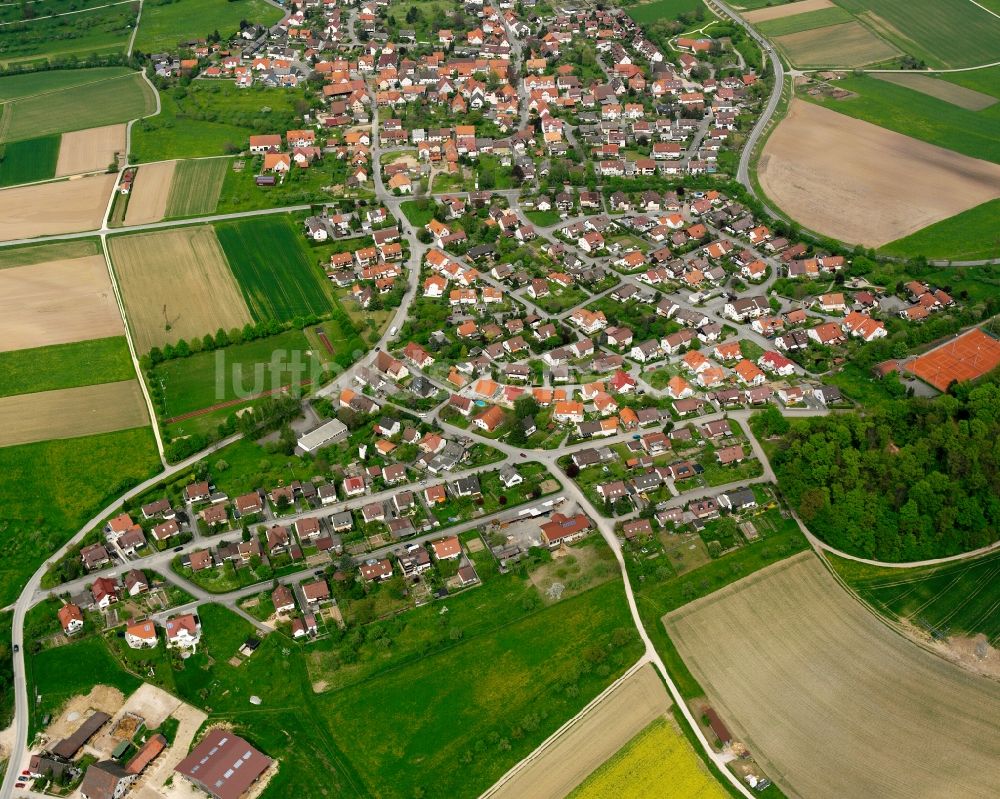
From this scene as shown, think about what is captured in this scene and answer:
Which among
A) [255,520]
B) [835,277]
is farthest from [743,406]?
[255,520]

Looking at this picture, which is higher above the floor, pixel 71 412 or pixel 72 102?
pixel 72 102

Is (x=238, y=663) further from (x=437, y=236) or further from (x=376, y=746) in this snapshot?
(x=437, y=236)

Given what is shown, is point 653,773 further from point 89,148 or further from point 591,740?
point 89,148

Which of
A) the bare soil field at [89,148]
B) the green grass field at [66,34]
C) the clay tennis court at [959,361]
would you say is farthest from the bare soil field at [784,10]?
the green grass field at [66,34]

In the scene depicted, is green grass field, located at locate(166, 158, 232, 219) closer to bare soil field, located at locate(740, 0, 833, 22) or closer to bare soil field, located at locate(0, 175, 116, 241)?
bare soil field, located at locate(0, 175, 116, 241)

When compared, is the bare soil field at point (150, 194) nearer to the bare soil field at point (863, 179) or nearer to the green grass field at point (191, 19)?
the green grass field at point (191, 19)

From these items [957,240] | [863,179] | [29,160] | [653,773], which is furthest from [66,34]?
[653,773]
